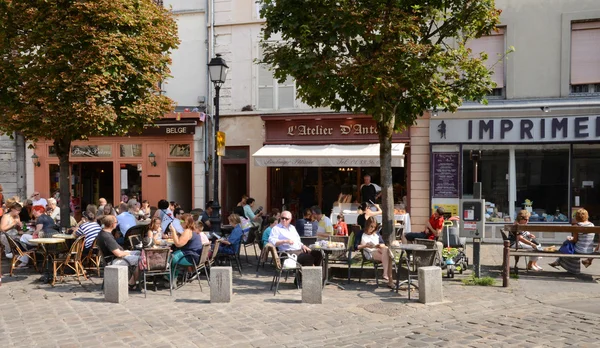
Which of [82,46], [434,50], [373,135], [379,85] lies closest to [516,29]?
[373,135]

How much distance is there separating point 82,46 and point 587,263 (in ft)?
34.5

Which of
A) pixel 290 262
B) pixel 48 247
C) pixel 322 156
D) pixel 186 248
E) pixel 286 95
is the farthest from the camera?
pixel 286 95

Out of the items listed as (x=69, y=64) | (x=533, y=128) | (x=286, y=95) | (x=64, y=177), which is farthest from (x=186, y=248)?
(x=533, y=128)

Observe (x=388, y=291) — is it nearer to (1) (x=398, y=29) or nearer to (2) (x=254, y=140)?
(1) (x=398, y=29)

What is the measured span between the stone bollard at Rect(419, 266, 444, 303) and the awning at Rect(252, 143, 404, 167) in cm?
649

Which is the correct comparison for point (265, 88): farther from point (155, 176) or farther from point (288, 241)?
point (288, 241)

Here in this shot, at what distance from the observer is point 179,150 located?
16.8 m

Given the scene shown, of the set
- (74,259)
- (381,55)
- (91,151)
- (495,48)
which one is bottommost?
(74,259)

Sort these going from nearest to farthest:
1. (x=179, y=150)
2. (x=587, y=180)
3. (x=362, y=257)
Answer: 1. (x=362, y=257)
2. (x=587, y=180)
3. (x=179, y=150)

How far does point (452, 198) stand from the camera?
1450 cm

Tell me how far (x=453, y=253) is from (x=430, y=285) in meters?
2.17

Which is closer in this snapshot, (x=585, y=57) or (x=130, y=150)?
(x=585, y=57)

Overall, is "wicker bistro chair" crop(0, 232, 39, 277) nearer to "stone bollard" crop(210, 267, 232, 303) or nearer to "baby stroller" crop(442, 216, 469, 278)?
"stone bollard" crop(210, 267, 232, 303)

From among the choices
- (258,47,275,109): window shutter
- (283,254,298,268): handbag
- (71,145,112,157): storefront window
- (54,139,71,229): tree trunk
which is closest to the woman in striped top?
(54,139,71,229): tree trunk
